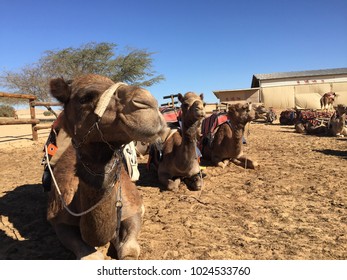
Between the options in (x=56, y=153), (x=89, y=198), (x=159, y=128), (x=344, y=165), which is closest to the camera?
(x=159, y=128)

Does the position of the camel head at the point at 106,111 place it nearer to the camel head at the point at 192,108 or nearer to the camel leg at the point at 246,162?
the camel head at the point at 192,108

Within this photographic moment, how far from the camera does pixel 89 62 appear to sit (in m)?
28.7

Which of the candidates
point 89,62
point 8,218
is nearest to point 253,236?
point 8,218

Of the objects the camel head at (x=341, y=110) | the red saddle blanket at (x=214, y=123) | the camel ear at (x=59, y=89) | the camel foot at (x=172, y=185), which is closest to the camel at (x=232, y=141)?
the red saddle blanket at (x=214, y=123)

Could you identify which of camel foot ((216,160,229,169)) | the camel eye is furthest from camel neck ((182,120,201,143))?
the camel eye

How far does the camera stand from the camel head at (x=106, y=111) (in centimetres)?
190

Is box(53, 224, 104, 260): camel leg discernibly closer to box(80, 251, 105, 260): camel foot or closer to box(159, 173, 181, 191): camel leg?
box(80, 251, 105, 260): camel foot

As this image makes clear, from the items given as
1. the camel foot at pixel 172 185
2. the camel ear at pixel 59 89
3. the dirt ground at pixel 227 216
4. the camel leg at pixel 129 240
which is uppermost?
the camel ear at pixel 59 89

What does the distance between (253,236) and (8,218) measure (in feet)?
11.3

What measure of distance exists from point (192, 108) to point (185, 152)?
37.0 inches

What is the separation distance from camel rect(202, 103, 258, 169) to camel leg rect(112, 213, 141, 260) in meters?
5.06

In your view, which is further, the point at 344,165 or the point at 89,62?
the point at 89,62

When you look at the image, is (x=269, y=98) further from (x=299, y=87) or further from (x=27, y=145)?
(x=27, y=145)

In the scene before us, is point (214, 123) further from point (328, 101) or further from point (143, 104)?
point (328, 101)
